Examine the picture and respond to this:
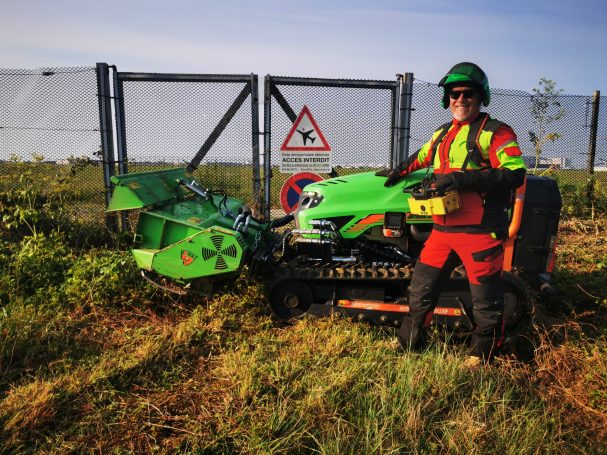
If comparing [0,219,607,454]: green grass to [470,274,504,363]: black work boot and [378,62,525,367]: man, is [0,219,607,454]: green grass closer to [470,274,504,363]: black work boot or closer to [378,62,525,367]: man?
[470,274,504,363]: black work boot

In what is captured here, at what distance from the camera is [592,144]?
9.20 meters

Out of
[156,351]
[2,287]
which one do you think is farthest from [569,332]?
[2,287]

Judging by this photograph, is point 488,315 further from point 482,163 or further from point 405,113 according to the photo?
point 405,113

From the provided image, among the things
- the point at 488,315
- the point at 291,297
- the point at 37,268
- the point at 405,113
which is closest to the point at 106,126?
the point at 37,268

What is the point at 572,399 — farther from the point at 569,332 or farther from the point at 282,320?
the point at 282,320

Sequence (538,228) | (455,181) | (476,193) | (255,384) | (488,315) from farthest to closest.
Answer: (538,228)
(488,315)
(476,193)
(455,181)
(255,384)

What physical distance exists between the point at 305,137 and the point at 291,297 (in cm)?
280

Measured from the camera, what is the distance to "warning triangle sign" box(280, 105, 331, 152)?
6133mm

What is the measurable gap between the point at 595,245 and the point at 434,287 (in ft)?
16.1

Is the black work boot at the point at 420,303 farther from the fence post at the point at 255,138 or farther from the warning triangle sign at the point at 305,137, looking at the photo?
the fence post at the point at 255,138

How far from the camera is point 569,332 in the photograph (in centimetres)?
405

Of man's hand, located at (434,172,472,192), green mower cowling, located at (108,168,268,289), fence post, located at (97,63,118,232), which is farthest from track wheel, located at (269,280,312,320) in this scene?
fence post, located at (97,63,118,232)

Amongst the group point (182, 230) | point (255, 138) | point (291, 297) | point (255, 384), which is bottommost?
point (255, 384)

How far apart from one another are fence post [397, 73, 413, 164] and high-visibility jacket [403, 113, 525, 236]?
317 cm
